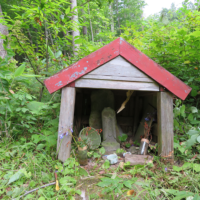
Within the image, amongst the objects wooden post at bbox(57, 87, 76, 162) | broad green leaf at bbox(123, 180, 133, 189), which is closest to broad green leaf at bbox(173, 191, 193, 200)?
broad green leaf at bbox(123, 180, 133, 189)

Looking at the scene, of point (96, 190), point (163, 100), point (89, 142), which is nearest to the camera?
point (96, 190)

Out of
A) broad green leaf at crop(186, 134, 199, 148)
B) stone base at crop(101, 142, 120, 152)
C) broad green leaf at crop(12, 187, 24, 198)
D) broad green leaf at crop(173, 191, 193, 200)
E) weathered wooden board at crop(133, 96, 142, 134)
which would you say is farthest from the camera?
weathered wooden board at crop(133, 96, 142, 134)

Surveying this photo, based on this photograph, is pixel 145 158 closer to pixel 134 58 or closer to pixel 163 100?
pixel 163 100

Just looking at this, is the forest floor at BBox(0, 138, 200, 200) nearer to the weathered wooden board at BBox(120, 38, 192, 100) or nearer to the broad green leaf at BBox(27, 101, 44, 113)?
the broad green leaf at BBox(27, 101, 44, 113)

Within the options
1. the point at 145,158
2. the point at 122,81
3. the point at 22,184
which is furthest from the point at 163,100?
the point at 22,184

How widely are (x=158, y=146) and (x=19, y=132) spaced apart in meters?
2.26

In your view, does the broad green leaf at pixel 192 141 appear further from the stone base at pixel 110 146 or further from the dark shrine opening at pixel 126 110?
the dark shrine opening at pixel 126 110

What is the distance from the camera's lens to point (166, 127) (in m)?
1.96

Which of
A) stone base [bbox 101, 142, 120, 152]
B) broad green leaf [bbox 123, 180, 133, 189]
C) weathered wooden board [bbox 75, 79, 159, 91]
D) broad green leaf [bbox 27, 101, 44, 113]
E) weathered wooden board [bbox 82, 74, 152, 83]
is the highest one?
weathered wooden board [bbox 82, 74, 152, 83]

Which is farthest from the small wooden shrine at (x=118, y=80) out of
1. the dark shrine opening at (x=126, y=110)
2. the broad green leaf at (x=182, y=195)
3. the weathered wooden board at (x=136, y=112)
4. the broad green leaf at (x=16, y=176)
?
the weathered wooden board at (x=136, y=112)

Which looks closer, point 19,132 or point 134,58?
point 134,58

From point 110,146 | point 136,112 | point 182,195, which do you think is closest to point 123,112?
point 136,112

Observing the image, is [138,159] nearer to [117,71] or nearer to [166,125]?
[166,125]

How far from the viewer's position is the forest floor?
53.9 inches
